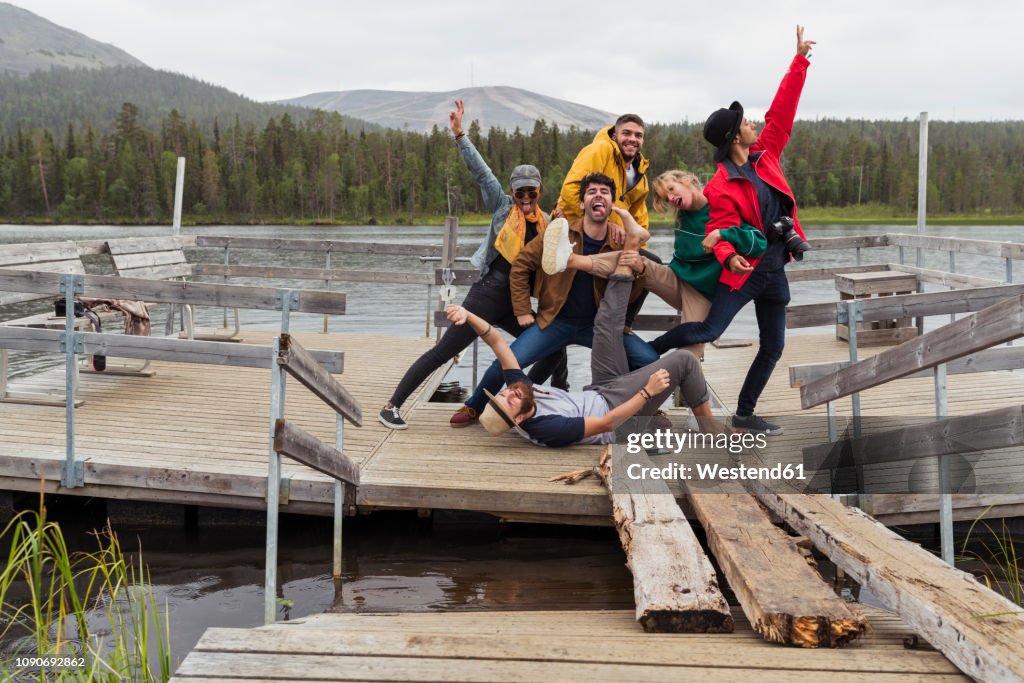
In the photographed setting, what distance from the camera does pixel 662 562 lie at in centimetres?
339

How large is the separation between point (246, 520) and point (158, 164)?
352 feet

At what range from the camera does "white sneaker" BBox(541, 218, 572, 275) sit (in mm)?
5160

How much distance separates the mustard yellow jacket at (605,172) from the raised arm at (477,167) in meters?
0.47

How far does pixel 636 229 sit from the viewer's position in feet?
17.7

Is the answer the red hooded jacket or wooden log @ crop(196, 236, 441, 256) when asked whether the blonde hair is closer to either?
the red hooded jacket

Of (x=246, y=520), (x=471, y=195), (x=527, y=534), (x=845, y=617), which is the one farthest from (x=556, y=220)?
(x=471, y=195)

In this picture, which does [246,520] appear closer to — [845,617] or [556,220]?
[556,220]

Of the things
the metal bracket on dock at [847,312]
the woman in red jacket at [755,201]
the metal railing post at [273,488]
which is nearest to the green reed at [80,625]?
the metal railing post at [273,488]

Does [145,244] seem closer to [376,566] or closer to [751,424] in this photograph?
[376,566]

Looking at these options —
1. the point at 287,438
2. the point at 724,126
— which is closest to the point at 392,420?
the point at 287,438

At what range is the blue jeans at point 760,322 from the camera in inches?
205

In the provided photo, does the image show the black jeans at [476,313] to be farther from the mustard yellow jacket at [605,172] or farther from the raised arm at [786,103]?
the raised arm at [786,103]

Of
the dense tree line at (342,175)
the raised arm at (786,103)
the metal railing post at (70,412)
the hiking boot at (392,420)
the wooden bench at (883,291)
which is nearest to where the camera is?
the raised arm at (786,103)

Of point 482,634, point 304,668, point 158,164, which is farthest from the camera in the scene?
point 158,164
